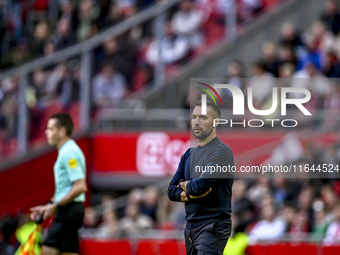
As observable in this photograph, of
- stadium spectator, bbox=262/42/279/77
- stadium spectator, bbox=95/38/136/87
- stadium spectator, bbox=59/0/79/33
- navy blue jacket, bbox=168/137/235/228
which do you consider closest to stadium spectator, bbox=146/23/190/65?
stadium spectator, bbox=95/38/136/87

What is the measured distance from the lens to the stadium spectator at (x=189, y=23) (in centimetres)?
1516

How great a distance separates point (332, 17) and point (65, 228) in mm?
9511

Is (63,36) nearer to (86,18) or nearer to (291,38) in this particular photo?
(86,18)

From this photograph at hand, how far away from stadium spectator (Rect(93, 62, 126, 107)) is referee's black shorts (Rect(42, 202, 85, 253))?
22.2ft

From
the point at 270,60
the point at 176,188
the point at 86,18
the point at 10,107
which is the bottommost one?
the point at 176,188

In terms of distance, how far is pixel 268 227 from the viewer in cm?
1141

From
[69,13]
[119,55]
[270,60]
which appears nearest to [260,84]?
[270,60]

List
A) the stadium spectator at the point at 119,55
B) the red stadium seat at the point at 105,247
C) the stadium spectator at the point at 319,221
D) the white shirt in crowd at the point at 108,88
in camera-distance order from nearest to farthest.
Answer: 1. the stadium spectator at the point at 319,221
2. the red stadium seat at the point at 105,247
3. the white shirt in crowd at the point at 108,88
4. the stadium spectator at the point at 119,55

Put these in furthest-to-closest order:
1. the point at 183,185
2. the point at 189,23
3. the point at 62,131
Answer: the point at 189,23 → the point at 62,131 → the point at 183,185

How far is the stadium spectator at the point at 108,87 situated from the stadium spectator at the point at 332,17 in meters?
4.82

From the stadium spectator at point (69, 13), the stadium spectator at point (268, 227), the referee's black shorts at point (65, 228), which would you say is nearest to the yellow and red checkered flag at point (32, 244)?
the referee's black shorts at point (65, 228)

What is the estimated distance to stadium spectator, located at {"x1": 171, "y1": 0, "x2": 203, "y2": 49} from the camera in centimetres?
1516

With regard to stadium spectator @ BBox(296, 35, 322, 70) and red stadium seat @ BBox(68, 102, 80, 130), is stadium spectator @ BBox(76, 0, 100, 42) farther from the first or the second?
stadium spectator @ BBox(296, 35, 322, 70)

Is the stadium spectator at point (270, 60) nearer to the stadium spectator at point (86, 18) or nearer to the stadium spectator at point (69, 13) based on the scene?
the stadium spectator at point (86, 18)
